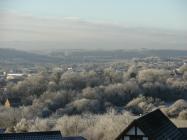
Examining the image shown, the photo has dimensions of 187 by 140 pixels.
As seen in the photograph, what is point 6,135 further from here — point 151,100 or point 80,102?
point 151,100

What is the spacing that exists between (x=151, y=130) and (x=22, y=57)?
14898 cm

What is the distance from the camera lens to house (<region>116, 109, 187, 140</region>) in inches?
772

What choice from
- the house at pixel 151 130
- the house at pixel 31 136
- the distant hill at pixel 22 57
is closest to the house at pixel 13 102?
the house at pixel 151 130

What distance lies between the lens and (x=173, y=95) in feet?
200

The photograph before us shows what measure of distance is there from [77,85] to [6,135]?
43.5 m

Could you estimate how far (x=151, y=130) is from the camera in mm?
20297

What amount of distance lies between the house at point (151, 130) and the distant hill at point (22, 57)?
124342mm

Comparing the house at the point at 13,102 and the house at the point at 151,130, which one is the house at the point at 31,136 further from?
the house at the point at 13,102

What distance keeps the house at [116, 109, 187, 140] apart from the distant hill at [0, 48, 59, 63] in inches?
4895

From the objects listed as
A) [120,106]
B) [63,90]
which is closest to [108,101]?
[120,106]

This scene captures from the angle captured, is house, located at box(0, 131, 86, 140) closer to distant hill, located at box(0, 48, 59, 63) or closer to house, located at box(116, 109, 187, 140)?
house, located at box(116, 109, 187, 140)

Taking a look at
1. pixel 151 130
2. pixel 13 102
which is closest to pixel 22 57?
pixel 13 102

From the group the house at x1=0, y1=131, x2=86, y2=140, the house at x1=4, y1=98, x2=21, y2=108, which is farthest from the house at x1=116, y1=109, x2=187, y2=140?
the house at x1=4, y1=98, x2=21, y2=108

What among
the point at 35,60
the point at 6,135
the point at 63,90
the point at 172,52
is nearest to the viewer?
the point at 6,135
